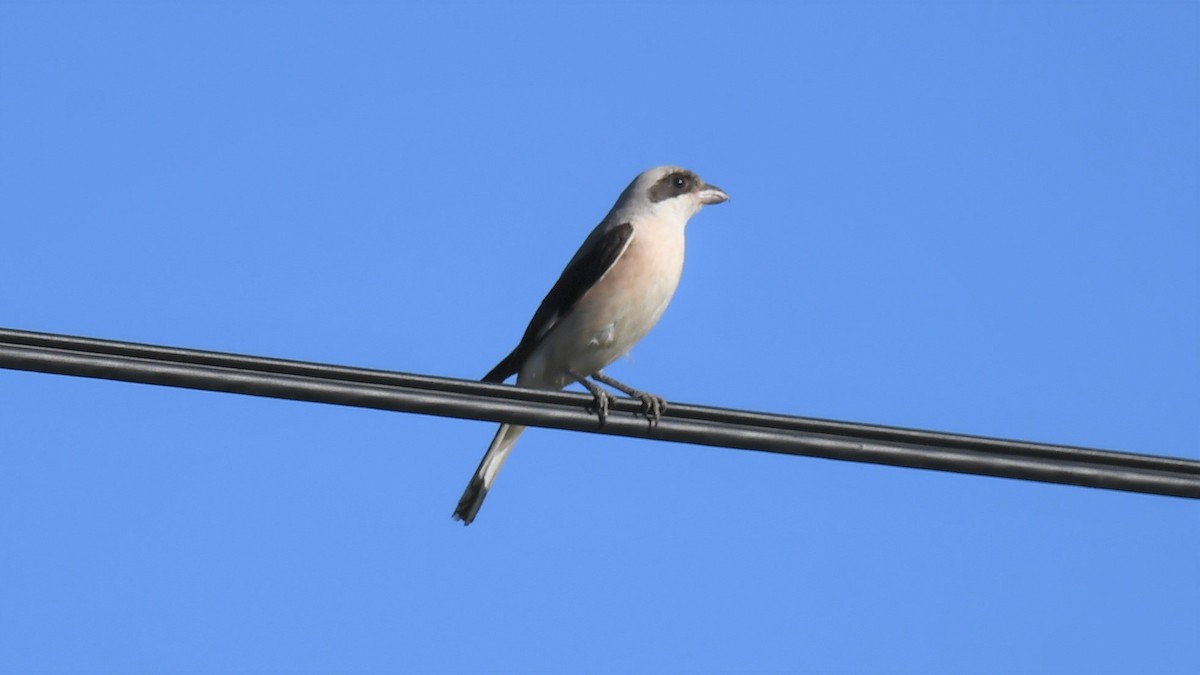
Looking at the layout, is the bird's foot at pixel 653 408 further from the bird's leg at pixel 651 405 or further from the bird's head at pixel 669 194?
the bird's head at pixel 669 194

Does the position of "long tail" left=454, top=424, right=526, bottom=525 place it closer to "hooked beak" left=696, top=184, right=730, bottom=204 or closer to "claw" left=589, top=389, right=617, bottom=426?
"hooked beak" left=696, top=184, right=730, bottom=204

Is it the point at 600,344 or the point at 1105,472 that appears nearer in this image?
the point at 1105,472

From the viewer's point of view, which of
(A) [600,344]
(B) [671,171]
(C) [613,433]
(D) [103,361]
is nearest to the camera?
(D) [103,361]

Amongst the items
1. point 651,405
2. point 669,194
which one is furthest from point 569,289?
point 651,405

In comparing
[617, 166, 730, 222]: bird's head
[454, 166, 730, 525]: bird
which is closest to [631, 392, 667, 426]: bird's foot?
[454, 166, 730, 525]: bird

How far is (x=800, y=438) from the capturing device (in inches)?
236

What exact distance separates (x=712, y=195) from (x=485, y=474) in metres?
2.48

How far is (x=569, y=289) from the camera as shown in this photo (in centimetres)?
982

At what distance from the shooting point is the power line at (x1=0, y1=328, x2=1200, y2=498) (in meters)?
5.57

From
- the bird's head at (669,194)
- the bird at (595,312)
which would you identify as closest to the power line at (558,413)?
the bird at (595,312)

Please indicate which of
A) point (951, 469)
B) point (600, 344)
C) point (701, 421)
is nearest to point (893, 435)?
point (951, 469)

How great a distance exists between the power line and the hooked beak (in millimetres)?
4652

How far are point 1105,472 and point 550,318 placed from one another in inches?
176

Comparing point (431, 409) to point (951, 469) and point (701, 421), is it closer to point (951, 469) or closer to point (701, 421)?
point (701, 421)
